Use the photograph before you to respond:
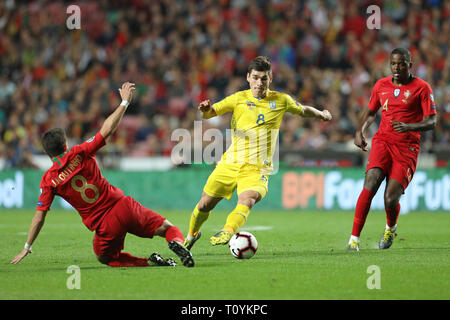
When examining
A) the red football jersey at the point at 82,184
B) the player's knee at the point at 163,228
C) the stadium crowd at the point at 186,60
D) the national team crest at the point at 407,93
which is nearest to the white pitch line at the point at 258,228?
the national team crest at the point at 407,93

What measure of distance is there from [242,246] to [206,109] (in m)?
1.49

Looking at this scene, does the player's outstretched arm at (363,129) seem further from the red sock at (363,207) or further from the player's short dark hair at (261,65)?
A: the player's short dark hair at (261,65)

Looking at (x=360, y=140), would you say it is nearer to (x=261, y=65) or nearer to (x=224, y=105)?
(x=261, y=65)

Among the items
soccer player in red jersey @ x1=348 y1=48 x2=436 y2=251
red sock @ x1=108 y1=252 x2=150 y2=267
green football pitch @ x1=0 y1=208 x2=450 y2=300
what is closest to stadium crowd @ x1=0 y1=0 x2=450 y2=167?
green football pitch @ x1=0 y1=208 x2=450 y2=300

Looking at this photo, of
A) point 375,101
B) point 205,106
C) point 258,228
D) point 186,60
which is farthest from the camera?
point 186,60

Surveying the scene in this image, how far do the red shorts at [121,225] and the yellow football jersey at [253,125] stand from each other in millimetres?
1439

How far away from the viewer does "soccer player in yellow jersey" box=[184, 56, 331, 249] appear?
7.96 metres

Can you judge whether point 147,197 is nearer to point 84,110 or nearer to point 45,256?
point 84,110

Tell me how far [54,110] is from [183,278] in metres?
13.9

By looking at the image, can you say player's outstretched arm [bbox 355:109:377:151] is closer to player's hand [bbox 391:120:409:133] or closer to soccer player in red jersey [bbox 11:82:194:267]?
player's hand [bbox 391:120:409:133]

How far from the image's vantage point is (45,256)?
327 inches

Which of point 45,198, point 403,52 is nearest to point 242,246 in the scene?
point 45,198

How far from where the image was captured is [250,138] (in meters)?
8.16
